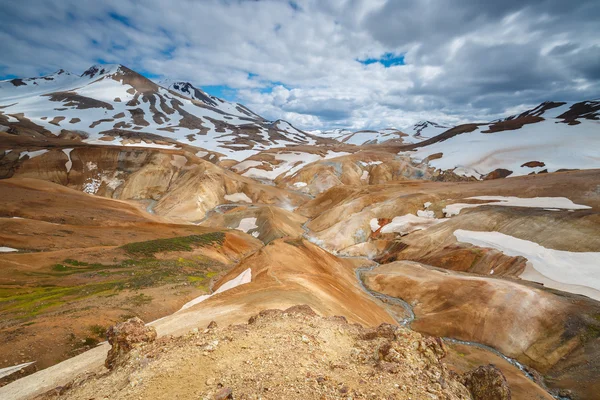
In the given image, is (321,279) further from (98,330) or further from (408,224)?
(408,224)

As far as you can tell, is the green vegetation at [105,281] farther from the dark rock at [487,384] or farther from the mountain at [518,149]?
the mountain at [518,149]

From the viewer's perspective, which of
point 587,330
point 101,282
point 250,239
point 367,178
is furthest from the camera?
point 367,178

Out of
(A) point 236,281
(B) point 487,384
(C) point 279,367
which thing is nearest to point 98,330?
(A) point 236,281

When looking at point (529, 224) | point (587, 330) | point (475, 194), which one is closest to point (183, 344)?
point (587, 330)

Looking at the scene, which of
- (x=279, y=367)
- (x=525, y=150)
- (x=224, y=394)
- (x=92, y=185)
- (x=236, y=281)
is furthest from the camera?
(x=525, y=150)

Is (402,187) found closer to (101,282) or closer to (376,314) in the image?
(376,314)

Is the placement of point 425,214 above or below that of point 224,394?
below

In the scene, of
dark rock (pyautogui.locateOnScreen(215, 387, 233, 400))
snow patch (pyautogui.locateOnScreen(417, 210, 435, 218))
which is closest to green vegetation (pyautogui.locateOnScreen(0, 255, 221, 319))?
dark rock (pyautogui.locateOnScreen(215, 387, 233, 400))
